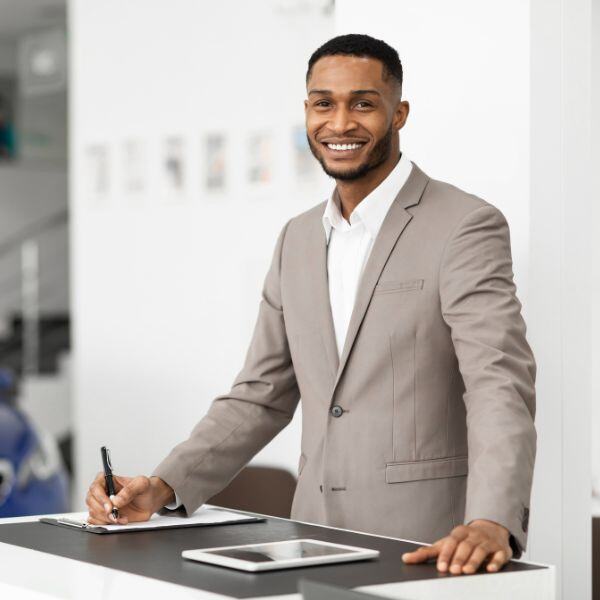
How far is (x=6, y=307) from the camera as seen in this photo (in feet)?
37.2

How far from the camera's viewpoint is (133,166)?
6133 mm

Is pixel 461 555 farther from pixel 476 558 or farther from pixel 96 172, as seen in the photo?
pixel 96 172

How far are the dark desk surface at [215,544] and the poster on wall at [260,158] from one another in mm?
3333

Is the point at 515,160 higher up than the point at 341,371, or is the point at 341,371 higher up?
the point at 515,160

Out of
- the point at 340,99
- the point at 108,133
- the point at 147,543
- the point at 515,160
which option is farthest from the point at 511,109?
the point at 108,133

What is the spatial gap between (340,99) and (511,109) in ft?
1.98

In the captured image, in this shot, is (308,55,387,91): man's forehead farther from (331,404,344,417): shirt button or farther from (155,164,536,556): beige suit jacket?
(331,404,344,417): shirt button

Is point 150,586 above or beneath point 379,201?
beneath

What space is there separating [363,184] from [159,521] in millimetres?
731

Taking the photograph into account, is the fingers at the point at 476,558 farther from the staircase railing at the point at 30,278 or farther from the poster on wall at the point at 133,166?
the staircase railing at the point at 30,278

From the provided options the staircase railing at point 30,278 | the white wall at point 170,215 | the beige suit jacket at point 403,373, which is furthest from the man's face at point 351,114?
the staircase railing at point 30,278

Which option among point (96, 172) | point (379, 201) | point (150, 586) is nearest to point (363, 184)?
point (379, 201)

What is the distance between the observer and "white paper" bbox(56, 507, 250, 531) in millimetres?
2082

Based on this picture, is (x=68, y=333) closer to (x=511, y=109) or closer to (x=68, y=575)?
(x=511, y=109)
